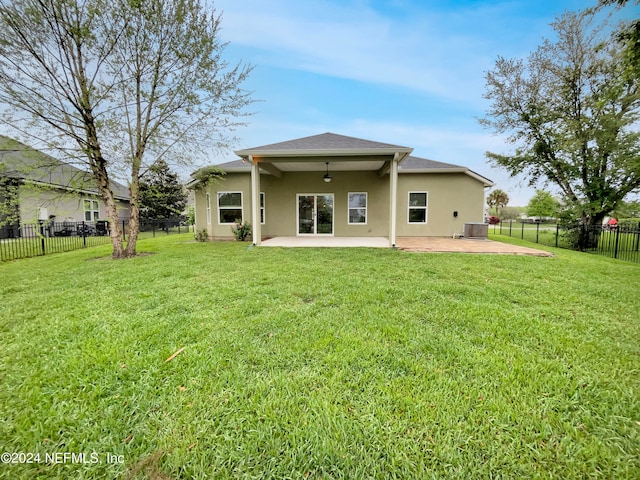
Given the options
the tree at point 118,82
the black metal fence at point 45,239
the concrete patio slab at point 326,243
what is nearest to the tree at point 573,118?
the concrete patio slab at point 326,243

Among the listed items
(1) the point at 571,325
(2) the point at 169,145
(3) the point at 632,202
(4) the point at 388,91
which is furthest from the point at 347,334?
(4) the point at 388,91

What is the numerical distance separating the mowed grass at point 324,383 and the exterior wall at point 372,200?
326 inches

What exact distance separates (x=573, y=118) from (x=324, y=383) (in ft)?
54.8

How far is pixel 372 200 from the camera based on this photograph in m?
12.4

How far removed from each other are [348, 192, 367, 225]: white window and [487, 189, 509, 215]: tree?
46.8 meters

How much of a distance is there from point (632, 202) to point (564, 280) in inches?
431

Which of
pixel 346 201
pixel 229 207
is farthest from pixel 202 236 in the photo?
pixel 346 201

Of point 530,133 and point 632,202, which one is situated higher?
point 530,133

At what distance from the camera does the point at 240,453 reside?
1531 millimetres

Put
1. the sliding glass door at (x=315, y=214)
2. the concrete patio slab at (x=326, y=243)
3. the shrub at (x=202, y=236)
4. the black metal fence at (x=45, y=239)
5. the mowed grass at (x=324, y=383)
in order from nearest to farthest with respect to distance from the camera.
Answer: the mowed grass at (x=324, y=383) < the black metal fence at (x=45, y=239) < the concrete patio slab at (x=326, y=243) < the shrub at (x=202, y=236) < the sliding glass door at (x=315, y=214)

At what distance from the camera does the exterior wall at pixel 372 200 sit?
12.3 m

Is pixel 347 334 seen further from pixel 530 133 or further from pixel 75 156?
pixel 530 133

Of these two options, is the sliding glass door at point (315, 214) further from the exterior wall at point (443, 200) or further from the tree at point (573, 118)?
→ the tree at point (573, 118)

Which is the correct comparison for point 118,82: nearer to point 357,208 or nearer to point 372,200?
point 357,208
